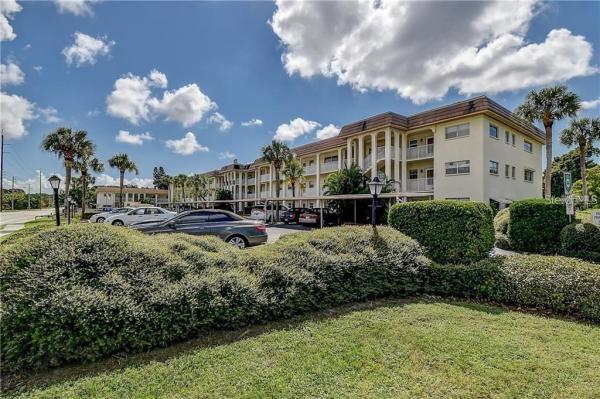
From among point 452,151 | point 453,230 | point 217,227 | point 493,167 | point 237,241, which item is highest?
point 452,151

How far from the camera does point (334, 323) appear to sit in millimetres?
4461

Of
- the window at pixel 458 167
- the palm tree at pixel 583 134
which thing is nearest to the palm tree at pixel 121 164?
the window at pixel 458 167

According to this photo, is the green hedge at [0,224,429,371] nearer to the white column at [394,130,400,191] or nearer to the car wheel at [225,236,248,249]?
the car wheel at [225,236,248,249]

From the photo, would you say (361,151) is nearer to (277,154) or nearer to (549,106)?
(277,154)

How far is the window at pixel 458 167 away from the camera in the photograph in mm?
19359

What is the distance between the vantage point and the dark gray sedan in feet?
32.9

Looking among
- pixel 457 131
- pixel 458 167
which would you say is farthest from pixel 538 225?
pixel 457 131

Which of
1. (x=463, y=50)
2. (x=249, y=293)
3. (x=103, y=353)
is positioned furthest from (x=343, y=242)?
(x=463, y=50)

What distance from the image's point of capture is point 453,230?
7102mm

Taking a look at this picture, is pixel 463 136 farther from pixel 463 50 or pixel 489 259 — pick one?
pixel 489 259

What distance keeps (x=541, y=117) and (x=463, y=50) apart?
1109 cm

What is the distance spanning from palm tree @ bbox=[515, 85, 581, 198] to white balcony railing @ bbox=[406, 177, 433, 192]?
6.78 metres

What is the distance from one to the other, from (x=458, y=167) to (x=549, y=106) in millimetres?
5841

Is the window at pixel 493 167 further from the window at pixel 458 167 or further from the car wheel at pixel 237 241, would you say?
the car wheel at pixel 237 241
